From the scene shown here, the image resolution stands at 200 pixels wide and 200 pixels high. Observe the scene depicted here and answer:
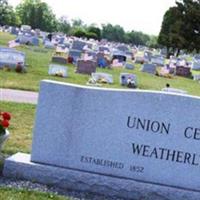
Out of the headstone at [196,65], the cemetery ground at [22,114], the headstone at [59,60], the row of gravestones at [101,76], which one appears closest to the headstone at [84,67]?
the cemetery ground at [22,114]

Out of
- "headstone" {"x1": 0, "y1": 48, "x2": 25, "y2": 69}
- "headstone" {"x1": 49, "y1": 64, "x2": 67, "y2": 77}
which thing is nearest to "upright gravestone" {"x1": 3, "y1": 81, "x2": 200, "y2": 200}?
"headstone" {"x1": 0, "y1": 48, "x2": 25, "y2": 69}

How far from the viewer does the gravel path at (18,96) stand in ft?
47.5

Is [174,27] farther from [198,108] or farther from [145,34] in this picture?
[145,34]

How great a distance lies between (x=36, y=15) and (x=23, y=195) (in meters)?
135

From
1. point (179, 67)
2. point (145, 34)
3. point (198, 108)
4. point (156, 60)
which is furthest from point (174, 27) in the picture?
point (145, 34)

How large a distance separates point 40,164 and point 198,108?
2.02 m

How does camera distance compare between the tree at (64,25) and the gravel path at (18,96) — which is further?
the tree at (64,25)

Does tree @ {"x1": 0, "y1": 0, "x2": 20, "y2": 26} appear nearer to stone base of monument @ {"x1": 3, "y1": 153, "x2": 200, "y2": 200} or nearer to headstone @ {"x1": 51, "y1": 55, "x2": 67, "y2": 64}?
headstone @ {"x1": 51, "y1": 55, "x2": 67, "y2": 64}

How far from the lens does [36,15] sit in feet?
456

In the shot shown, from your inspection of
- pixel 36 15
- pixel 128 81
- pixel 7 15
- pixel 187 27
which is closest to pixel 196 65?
pixel 187 27

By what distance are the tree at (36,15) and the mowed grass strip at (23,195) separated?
13016 cm

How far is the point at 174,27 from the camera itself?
3054 inches

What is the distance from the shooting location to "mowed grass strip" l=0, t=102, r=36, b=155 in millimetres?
8805

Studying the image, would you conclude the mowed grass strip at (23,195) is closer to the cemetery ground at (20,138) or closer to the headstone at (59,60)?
the cemetery ground at (20,138)
